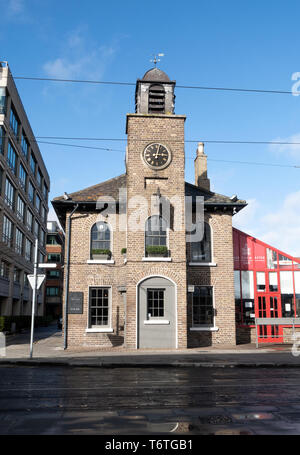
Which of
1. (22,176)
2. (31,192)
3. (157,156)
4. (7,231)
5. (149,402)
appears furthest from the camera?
(31,192)

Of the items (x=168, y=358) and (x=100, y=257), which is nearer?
(x=168, y=358)

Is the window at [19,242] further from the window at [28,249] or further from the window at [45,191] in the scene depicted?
the window at [45,191]

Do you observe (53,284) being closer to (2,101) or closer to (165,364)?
(2,101)

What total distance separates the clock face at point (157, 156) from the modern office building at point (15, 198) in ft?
45.1

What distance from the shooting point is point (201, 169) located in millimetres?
25625

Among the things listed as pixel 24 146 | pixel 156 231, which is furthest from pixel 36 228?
pixel 156 231

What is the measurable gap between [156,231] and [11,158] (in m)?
25.5

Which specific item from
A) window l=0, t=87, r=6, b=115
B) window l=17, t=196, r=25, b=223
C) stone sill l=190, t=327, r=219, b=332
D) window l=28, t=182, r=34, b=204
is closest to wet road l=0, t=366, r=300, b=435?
stone sill l=190, t=327, r=219, b=332

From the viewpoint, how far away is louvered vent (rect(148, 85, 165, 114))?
71.1ft

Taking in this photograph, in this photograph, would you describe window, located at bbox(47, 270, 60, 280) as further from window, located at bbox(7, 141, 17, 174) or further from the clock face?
the clock face

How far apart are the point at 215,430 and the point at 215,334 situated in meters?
15.1

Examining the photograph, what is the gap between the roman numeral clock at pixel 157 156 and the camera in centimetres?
2041

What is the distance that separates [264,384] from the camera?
33.6 ft
